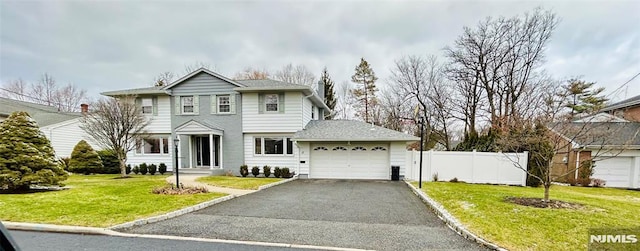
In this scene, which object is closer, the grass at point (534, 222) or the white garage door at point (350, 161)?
the grass at point (534, 222)

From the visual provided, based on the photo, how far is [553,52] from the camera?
19.3 m

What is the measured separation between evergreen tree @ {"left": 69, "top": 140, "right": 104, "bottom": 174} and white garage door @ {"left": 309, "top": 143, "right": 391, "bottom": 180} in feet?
41.5

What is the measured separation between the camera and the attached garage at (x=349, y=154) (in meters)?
14.8

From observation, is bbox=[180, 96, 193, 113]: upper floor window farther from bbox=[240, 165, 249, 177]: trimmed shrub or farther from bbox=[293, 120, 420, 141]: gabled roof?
bbox=[293, 120, 420, 141]: gabled roof

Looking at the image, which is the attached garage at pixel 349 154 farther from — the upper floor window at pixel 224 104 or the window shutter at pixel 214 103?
the window shutter at pixel 214 103

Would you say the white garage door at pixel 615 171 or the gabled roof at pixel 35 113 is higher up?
the gabled roof at pixel 35 113

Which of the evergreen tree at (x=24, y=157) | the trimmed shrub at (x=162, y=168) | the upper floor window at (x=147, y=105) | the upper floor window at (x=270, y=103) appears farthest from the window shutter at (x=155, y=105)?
the upper floor window at (x=270, y=103)

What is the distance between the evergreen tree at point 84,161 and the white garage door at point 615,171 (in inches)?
1105

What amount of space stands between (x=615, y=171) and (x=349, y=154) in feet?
47.2

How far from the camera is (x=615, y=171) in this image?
49.1ft

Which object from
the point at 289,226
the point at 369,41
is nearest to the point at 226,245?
the point at 289,226

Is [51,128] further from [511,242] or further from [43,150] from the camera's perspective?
[511,242]

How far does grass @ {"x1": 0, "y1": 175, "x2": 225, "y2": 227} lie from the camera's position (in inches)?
240

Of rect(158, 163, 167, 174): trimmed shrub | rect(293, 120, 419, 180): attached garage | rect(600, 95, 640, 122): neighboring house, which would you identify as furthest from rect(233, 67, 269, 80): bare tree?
rect(600, 95, 640, 122): neighboring house
